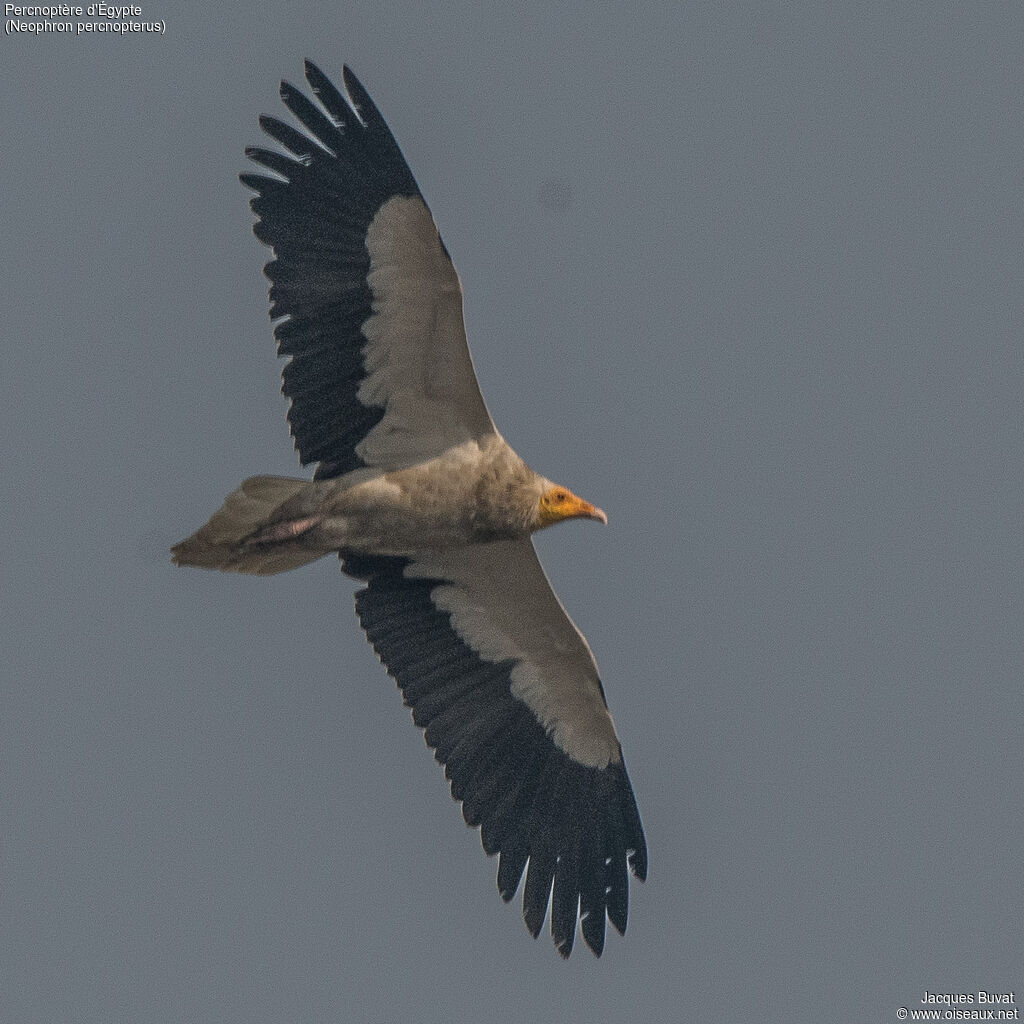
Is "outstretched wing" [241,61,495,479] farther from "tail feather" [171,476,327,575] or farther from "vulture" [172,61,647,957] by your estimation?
"tail feather" [171,476,327,575]

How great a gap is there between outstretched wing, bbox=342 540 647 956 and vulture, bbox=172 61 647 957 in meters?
0.01

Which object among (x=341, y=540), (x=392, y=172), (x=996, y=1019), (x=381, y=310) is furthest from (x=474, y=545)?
(x=996, y=1019)

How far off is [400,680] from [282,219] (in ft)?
11.2

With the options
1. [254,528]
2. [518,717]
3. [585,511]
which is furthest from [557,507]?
[254,528]

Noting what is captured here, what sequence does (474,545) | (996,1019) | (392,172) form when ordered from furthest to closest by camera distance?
(996,1019) → (474,545) → (392,172)

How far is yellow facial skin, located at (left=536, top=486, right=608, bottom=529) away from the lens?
12.5 m

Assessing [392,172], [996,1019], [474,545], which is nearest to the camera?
[392,172]

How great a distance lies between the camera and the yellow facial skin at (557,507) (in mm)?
12469

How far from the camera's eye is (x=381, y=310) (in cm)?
1205

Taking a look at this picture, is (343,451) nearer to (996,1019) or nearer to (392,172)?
(392,172)

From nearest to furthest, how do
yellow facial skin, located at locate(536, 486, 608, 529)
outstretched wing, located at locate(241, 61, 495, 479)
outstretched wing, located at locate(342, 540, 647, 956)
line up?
outstretched wing, located at locate(241, 61, 495, 479) → yellow facial skin, located at locate(536, 486, 608, 529) → outstretched wing, located at locate(342, 540, 647, 956)

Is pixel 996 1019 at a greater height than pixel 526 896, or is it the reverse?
pixel 526 896

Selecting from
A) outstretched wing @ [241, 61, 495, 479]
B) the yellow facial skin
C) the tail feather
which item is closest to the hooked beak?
the yellow facial skin

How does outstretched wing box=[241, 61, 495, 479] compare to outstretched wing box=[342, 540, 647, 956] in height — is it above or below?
above
